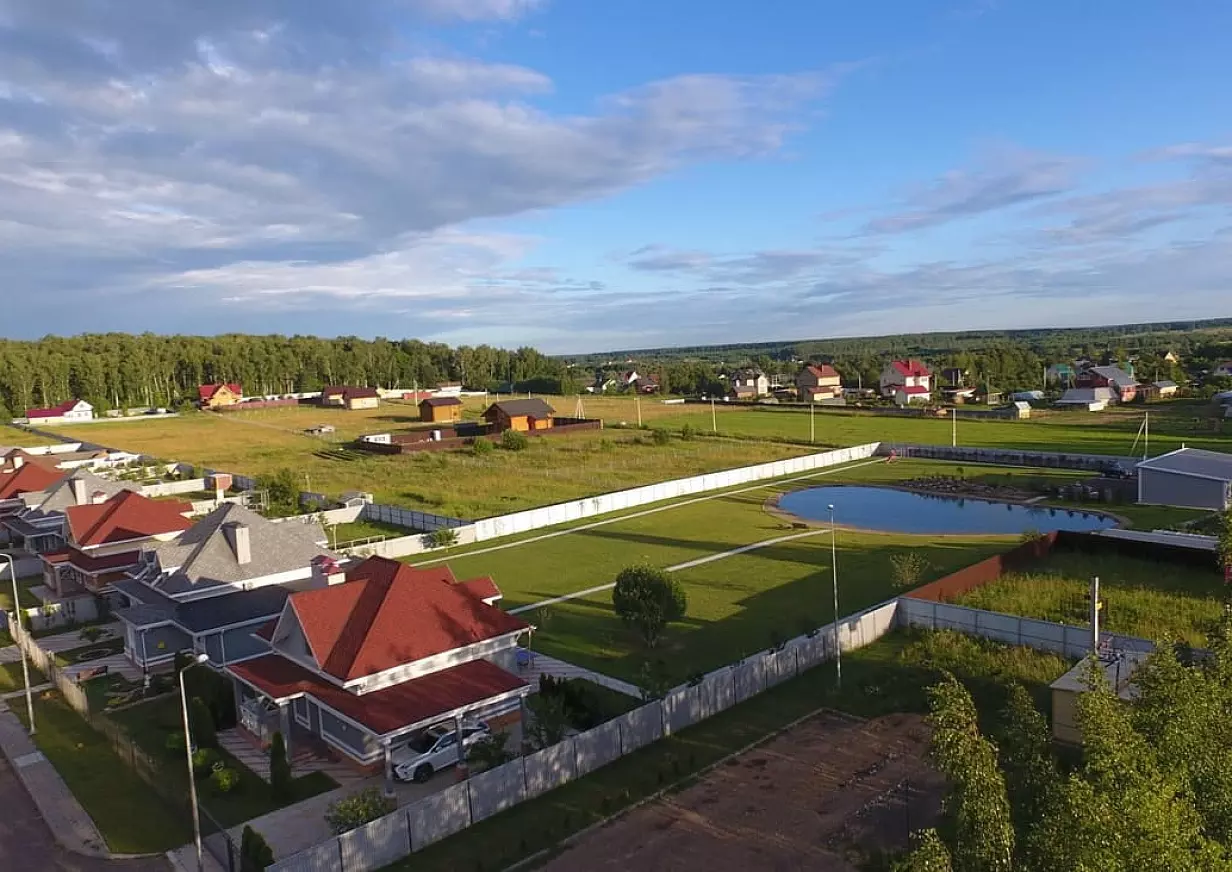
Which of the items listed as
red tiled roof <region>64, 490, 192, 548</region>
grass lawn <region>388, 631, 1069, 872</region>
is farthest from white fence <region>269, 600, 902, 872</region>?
red tiled roof <region>64, 490, 192, 548</region>

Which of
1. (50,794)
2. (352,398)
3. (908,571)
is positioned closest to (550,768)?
(50,794)

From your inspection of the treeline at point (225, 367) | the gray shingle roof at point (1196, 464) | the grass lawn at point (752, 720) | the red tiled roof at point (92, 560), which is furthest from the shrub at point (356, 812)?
the treeline at point (225, 367)

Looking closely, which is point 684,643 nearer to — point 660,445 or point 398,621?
point 398,621

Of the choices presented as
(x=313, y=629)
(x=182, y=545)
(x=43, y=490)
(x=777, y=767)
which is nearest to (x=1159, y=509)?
(x=777, y=767)

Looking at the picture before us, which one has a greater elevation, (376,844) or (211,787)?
(376,844)

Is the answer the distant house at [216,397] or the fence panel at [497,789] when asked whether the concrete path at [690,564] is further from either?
the distant house at [216,397]

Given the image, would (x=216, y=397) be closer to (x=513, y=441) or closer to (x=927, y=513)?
(x=513, y=441)

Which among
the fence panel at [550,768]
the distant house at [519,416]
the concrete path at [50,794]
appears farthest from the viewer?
the distant house at [519,416]
